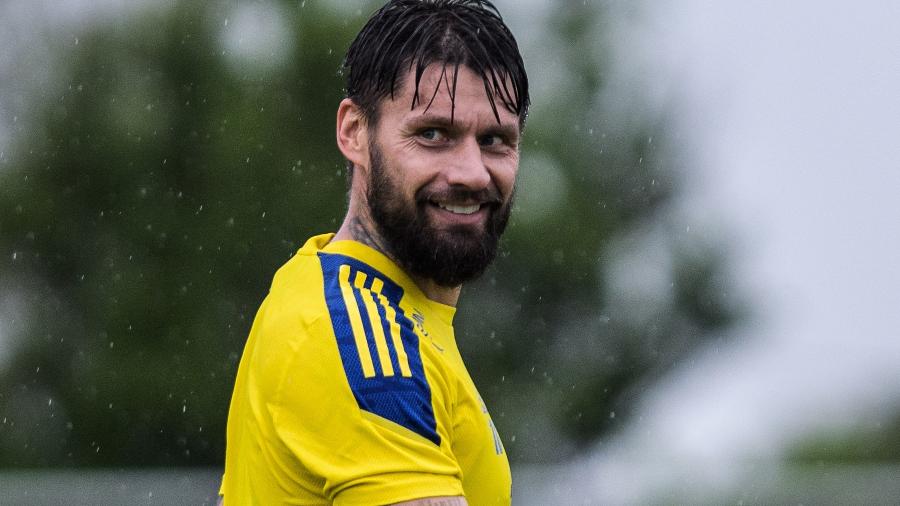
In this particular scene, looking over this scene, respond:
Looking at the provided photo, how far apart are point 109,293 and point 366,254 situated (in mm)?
17771

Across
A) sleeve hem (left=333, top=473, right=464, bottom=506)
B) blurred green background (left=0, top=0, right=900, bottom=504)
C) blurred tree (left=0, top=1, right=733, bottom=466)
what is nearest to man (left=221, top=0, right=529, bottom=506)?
sleeve hem (left=333, top=473, right=464, bottom=506)

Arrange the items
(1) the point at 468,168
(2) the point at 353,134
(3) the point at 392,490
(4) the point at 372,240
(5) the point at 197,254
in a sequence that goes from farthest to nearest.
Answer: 1. (5) the point at 197,254
2. (2) the point at 353,134
3. (4) the point at 372,240
4. (1) the point at 468,168
5. (3) the point at 392,490

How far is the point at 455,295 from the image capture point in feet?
10.6

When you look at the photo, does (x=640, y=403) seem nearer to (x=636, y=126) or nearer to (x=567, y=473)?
(x=636, y=126)

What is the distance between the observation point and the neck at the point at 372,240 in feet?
10.0

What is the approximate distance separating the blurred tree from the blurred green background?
0.03 m

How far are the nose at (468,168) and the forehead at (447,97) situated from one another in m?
0.06

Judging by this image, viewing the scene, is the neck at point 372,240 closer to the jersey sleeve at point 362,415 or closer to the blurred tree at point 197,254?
the jersey sleeve at point 362,415

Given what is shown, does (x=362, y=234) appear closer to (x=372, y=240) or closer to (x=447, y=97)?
(x=372, y=240)

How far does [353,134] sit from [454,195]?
1.11 feet

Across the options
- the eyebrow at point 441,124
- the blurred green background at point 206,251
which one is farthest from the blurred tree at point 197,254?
the eyebrow at point 441,124

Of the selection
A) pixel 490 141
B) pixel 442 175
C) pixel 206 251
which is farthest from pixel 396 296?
pixel 206 251

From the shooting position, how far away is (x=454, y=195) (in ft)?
9.68

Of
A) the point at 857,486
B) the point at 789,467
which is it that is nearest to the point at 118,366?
the point at 789,467
